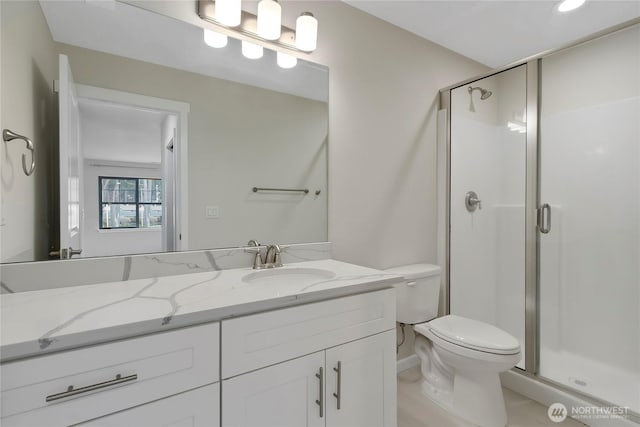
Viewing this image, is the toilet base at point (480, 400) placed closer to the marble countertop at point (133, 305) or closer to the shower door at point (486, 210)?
the shower door at point (486, 210)

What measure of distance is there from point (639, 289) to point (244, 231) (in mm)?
2345

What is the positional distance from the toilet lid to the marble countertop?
65 centimetres

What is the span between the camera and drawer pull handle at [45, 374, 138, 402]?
0.68 metres

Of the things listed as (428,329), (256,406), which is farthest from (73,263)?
(428,329)

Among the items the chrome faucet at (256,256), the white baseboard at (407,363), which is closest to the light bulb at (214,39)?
the chrome faucet at (256,256)

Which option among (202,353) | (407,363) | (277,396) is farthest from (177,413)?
(407,363)

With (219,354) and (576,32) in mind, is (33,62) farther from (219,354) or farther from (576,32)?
(576,32)

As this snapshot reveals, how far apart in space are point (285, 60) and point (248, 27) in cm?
23

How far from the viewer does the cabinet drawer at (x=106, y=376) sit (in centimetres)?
66

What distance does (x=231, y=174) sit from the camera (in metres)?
1.49

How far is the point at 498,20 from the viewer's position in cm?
198

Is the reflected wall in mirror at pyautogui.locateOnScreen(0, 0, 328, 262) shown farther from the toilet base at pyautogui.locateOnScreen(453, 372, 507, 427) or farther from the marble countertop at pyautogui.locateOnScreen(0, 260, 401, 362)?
the toilet base at pyautogui.locateOnScreen(453, 372, 507, 427)

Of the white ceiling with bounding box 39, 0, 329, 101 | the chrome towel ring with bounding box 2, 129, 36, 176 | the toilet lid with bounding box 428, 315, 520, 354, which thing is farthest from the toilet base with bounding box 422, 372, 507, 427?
the chrome towel ring with bounding box 2, 129, 36, 176

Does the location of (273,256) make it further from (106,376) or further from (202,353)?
(106,376)
